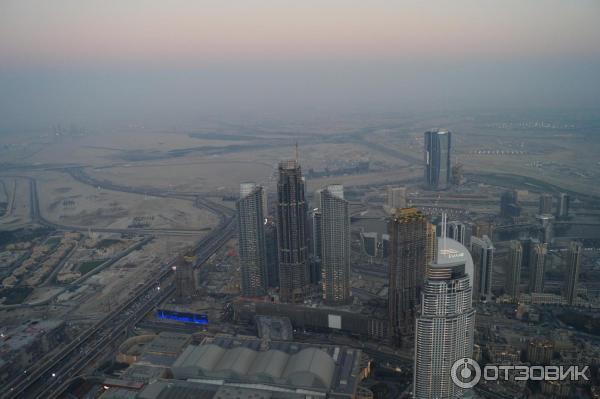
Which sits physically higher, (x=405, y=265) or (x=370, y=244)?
(x=405, y=265)

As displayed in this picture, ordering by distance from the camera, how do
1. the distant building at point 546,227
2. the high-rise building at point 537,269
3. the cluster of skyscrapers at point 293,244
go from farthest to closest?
the distant building at point 546,227, the high-rise building at point 537,269, the cluster of skyscrapers at point 293,244

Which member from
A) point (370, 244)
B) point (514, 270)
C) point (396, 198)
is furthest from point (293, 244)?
point (396, 198)

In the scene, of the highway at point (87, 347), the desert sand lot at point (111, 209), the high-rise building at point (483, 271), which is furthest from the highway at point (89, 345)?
the high-rise building at point (483, 271)

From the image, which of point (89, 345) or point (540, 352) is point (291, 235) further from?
point (540, 352)

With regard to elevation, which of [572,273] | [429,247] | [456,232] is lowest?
[572,273]

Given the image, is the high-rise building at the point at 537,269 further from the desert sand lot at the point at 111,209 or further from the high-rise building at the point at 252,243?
the desert sand lot at the point at 111,209

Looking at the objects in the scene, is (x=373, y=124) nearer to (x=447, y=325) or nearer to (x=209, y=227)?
(x=209, y=227)
